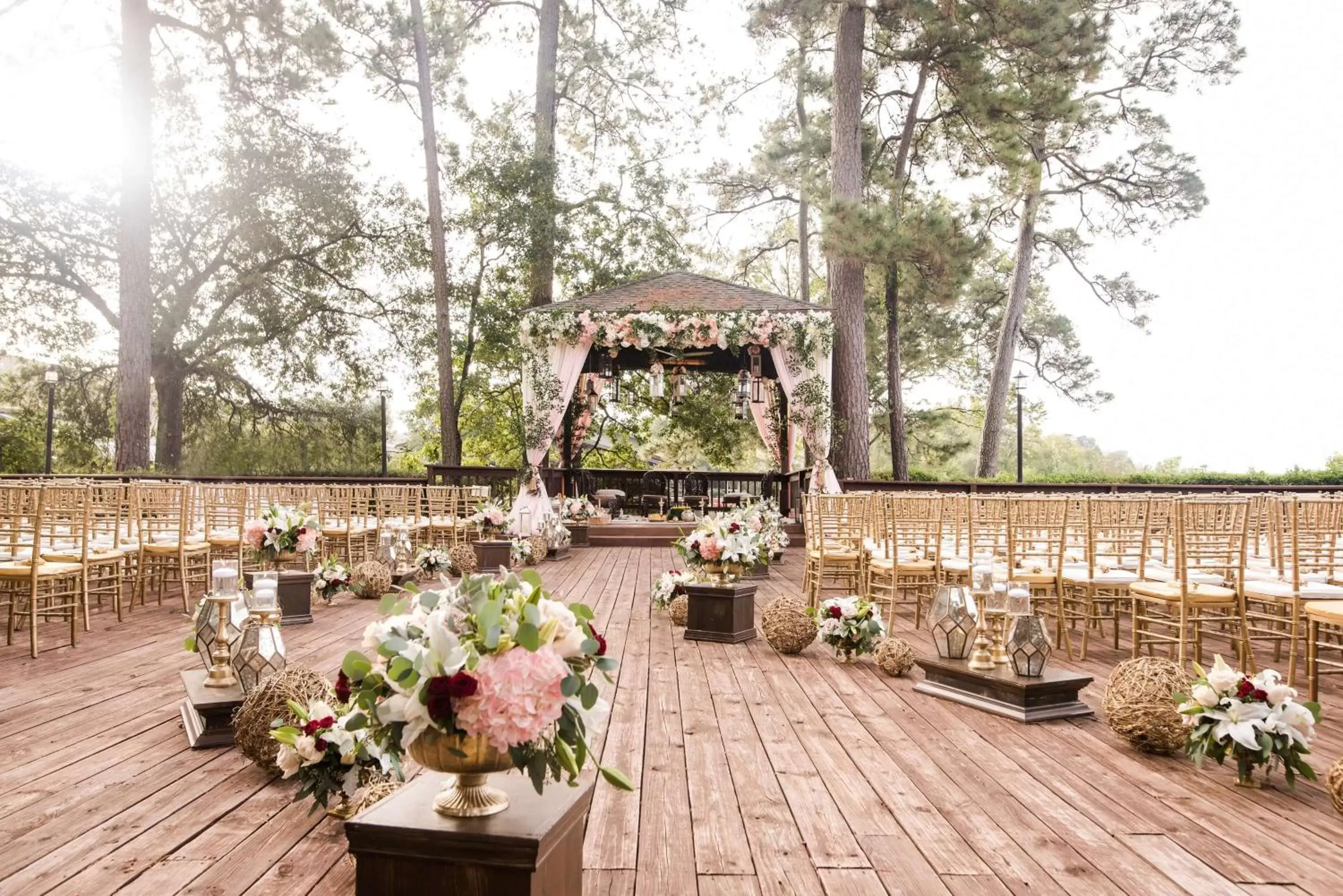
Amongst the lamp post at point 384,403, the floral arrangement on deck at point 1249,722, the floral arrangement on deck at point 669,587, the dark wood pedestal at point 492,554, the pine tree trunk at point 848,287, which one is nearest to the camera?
the floral arrangement on deck at point 1249,722

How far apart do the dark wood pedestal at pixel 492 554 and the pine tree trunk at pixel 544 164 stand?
739cm

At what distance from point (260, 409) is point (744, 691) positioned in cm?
1619

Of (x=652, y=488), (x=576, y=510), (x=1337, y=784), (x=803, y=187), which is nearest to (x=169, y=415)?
(x=576, y=510)

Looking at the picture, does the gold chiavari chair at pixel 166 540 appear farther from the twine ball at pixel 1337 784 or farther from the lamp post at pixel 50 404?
the lamp post at pixel 50 404

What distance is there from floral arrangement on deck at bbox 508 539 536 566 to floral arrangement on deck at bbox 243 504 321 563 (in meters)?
3.38

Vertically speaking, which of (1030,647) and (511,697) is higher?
(511,697)

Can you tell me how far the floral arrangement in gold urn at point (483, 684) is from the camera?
1542mm

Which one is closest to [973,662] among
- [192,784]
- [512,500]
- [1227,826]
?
[1227,826]

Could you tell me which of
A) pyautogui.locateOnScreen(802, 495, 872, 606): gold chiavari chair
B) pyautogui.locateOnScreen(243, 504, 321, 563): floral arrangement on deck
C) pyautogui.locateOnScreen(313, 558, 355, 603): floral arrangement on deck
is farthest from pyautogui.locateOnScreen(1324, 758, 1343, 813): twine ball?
pyautogui.locateOnScreen(313, 558, 355, 603): floral arrangement on deck

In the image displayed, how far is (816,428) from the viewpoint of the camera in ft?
42.0

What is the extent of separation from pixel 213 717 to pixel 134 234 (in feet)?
44.2

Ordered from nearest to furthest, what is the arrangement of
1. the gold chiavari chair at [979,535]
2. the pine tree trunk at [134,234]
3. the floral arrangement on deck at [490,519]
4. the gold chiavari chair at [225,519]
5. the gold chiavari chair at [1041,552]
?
the gold chiavari chair at [1041,552]
the gold chiavari chair at [979,535]
the gold chiavari chair at [225,519]
the floral arrangement on deck at [490,519]
the pine tree trunk at [134,234]

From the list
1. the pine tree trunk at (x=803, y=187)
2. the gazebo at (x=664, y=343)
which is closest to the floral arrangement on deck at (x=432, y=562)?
the gazebo at (x=664, y=343)

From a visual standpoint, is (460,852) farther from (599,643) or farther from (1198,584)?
(1198,584)
